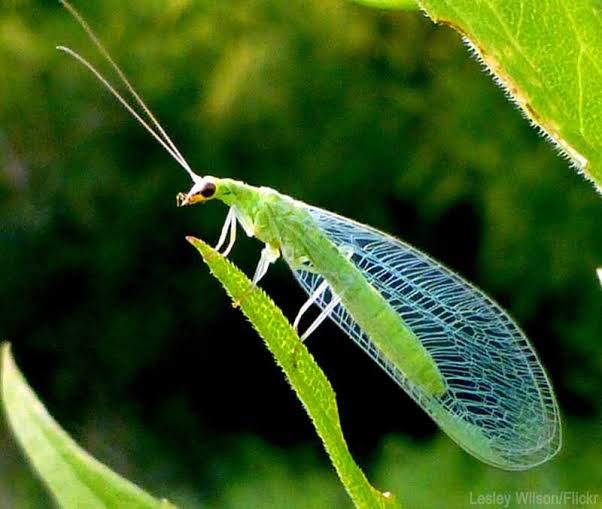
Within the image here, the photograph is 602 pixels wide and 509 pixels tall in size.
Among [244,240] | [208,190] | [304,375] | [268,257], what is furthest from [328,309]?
[244,240]

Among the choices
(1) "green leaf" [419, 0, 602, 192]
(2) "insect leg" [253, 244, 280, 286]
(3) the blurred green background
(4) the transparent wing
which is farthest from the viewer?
(3) the blurred green background

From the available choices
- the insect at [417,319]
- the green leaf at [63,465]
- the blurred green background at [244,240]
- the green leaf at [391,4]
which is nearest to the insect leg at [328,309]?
the insect at [417,319]

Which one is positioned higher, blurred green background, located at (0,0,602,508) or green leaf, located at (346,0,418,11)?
green leaf, located at (346,0,418,11)

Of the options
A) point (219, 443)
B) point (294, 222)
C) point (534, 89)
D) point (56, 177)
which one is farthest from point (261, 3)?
point (534, 89)

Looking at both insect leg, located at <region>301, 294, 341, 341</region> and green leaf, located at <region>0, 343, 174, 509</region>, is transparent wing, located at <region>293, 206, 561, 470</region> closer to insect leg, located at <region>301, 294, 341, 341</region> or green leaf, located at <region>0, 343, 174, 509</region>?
insect leg, located at <region>301, 294, 341, 341</region>

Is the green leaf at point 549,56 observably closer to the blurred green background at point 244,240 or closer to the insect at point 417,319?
the insect at point 417,319

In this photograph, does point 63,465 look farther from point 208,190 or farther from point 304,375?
point 208,190

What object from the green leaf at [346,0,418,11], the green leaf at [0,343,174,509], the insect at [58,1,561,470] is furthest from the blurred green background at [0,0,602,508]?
the green leaf at [346,0,418,11]
